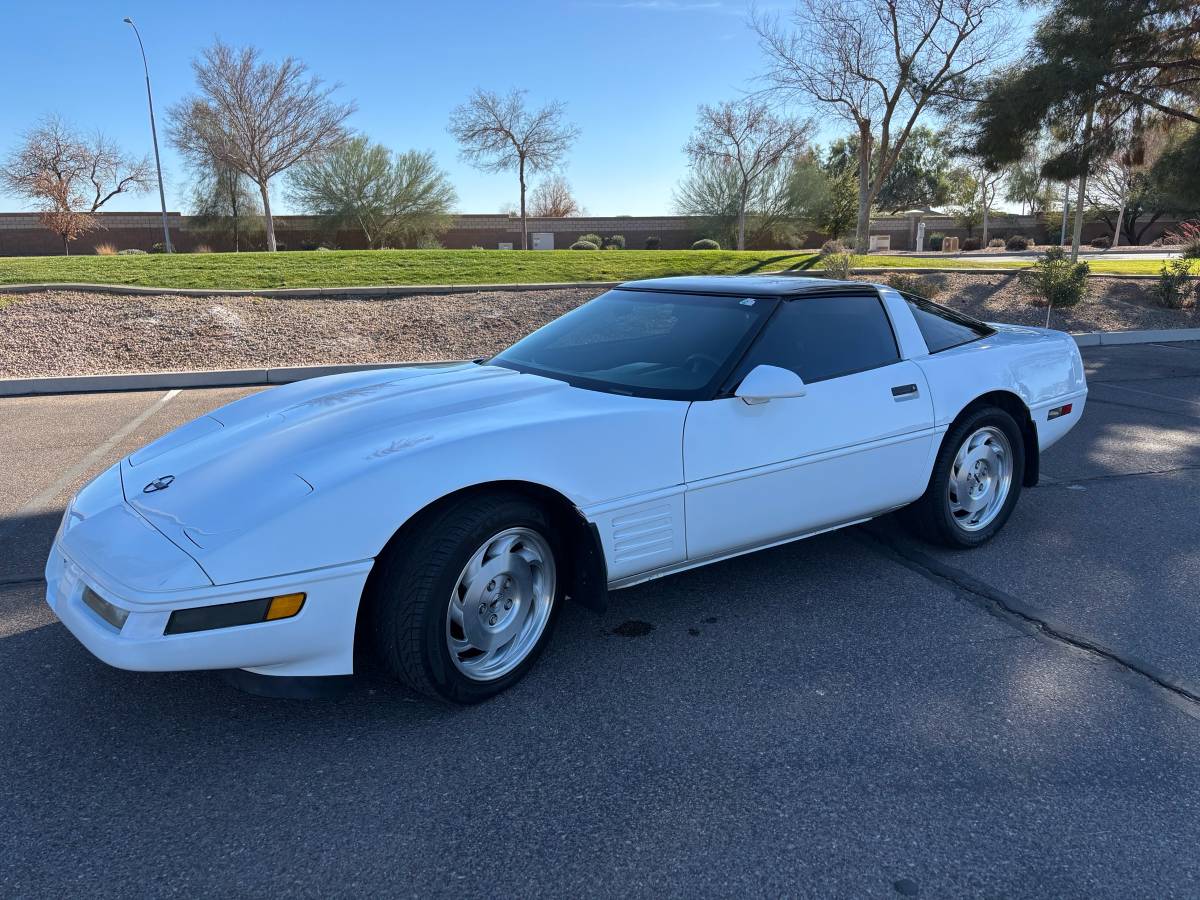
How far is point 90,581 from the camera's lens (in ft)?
7.86

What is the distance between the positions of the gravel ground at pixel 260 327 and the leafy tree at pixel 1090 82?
14.9 feet

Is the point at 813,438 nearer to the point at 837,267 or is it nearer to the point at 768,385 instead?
the point at 768,385

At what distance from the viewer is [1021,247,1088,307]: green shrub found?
13.3m

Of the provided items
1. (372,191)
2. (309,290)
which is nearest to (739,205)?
(372,191)

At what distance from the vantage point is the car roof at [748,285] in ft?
12.2

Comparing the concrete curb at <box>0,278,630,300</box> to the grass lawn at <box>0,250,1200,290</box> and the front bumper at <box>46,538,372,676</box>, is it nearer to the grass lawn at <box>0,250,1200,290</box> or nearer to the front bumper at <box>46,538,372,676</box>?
the grass lawn at <box>0,250,1200,290</box>

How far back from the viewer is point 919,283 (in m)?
13.9

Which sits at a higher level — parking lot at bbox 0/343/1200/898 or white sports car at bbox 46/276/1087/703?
white sports car at bbox 46/276/1087/703

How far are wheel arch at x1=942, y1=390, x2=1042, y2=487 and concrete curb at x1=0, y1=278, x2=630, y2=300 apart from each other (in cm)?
1010

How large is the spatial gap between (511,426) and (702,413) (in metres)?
0.77

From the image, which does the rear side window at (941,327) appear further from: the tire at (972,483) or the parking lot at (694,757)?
the parking lot at (694,757)

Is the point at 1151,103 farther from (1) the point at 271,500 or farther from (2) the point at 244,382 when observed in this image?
(1) the point at 271,500

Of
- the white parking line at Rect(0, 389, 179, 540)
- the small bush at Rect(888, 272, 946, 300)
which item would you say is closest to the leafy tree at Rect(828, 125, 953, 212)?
the small bush at Rect(888, 272, 946, 300)

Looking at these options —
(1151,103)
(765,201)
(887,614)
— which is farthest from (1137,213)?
(887,614)
